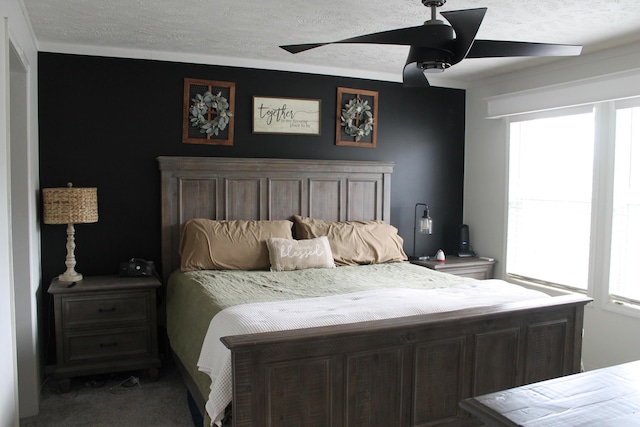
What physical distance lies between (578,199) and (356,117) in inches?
78.3

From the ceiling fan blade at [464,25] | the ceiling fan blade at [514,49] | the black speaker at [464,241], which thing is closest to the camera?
the ceiling fan blade at [464,25]

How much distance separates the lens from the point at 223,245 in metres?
4.05

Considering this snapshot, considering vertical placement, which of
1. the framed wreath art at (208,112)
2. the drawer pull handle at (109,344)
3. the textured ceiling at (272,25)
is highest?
the textured ceiling at (272,25)

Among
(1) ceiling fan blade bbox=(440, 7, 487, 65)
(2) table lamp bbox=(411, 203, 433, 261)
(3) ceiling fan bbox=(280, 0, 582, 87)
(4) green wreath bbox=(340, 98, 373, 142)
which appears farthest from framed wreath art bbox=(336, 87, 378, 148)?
(1) ceiling fan blade bbox=(440, 7, 487, 65)

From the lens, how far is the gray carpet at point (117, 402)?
3.20m

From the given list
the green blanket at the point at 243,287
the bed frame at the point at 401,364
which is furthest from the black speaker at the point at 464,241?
the bed frame at the point at 401,364

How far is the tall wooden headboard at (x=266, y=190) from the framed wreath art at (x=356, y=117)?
0.76 ft

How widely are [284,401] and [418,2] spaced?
2215 millimetres

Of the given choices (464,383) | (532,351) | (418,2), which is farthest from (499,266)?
(418,2)

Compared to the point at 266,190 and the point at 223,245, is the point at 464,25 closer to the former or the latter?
the point at 223,245

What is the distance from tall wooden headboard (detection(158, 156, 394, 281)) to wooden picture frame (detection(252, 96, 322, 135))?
0.98 feet

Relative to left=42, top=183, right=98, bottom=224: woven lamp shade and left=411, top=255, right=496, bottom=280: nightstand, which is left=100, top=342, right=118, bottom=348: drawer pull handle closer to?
left=42, top=183, right=98, bottom=224: woven lamp shade

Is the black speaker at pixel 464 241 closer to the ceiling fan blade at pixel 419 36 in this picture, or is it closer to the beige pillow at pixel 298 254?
the beige pillow at pixel 298 254

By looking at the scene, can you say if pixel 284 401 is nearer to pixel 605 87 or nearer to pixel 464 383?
pixel 464 383
